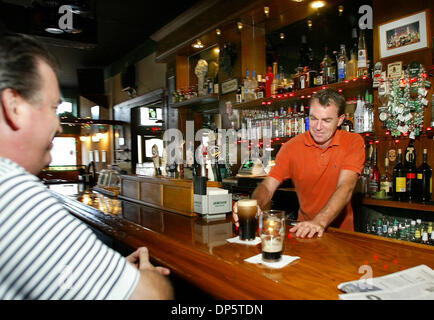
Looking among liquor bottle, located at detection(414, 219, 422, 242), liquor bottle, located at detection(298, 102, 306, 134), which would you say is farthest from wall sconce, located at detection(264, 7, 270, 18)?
liquor bottle, located at detection(414, 219, 422, 242)

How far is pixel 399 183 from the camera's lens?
8.87 feet

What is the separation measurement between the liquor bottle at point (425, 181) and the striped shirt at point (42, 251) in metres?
2.67

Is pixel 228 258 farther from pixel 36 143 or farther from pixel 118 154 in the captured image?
pixel 118 154

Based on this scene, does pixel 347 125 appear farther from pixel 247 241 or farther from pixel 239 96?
pixel 247 241

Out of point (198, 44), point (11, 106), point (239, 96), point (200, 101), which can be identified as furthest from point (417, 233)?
point (198, 44)

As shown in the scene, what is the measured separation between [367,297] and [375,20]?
9.35 ft

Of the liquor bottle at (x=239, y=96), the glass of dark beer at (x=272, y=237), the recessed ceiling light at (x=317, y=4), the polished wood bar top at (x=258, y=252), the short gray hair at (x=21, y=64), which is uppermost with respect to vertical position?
the recessed ceiling light at (x=317, y=4)

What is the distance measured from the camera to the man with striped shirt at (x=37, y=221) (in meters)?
0.66

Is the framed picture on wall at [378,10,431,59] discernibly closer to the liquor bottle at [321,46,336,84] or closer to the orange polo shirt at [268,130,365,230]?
the liquor bottle at [321,46,336,84]

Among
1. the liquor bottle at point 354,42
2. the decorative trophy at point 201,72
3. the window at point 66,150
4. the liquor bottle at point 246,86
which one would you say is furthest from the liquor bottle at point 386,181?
the window at point 66,150

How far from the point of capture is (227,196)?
2.08m

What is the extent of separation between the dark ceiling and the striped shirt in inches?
13.3

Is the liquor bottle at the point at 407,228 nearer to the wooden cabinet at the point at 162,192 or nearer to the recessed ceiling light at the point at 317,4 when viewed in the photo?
the wooden cabinet at the point at 162,192

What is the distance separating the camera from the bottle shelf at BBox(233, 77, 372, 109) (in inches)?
117
